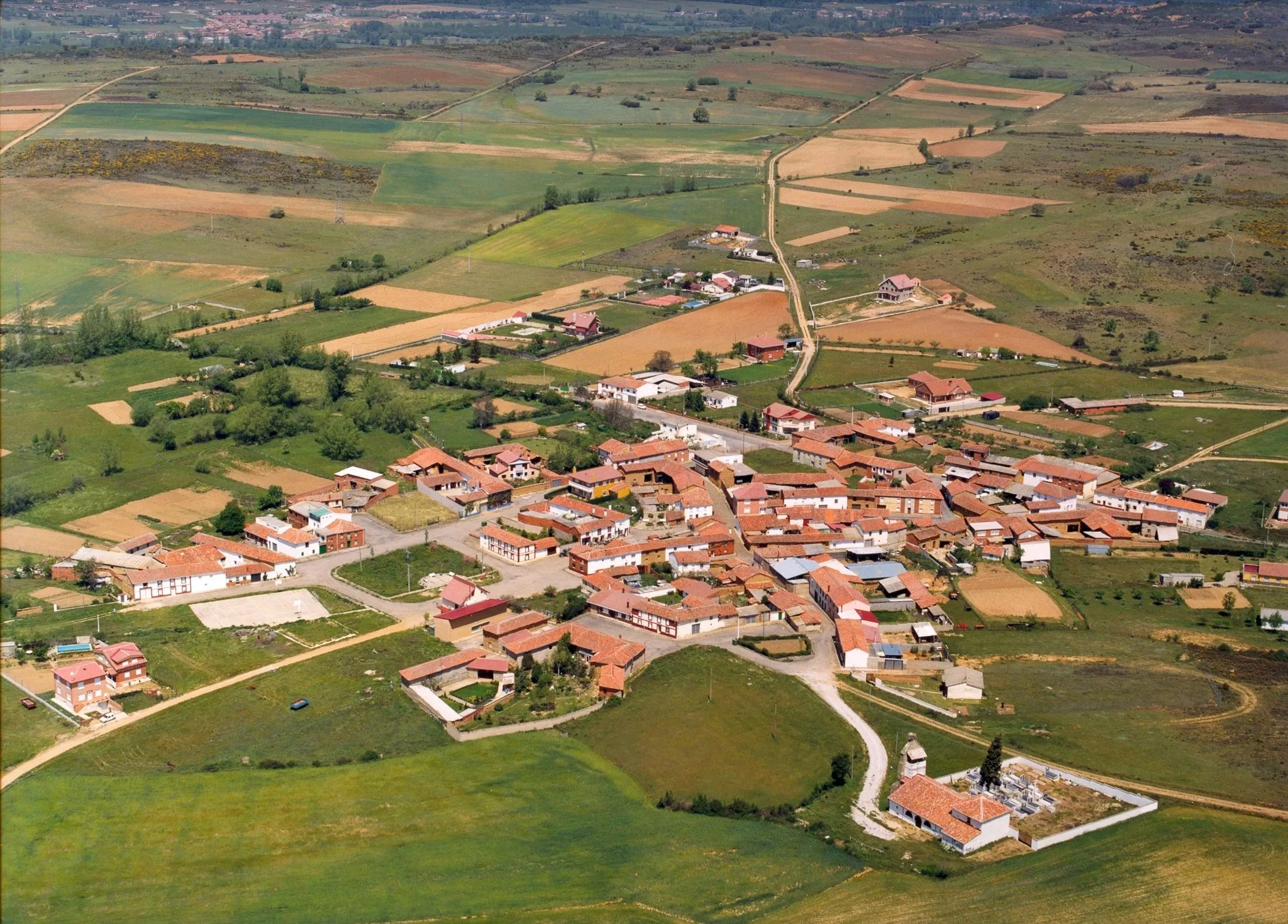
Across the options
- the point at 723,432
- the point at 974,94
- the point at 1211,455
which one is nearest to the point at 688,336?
the point at 723,432

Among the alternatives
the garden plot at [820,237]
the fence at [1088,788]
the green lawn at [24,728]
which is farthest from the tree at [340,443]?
the garden plot at [820,237]

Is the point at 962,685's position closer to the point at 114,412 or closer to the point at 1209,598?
the point at 1209,598

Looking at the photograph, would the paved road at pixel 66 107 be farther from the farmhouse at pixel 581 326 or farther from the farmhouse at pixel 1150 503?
the farmhouse at pixel 1150 503

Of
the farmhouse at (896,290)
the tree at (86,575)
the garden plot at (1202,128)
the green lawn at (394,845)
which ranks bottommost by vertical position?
the green lawn at (394,845)

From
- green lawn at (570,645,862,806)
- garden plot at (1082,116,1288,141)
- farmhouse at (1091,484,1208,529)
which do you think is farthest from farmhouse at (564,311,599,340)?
garden plot at (1082,116,1288,141)

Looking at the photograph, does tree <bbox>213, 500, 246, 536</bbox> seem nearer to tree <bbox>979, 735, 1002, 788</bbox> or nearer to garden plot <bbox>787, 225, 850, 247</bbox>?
tree <bbox>979, 735, 1002, 788</bbox>

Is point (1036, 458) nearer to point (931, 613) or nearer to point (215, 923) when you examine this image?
point (931, 613)
